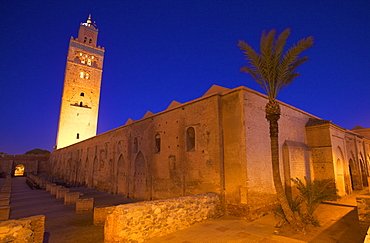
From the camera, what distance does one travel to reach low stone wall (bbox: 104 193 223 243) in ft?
19.2

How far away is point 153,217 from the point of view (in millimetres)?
6500

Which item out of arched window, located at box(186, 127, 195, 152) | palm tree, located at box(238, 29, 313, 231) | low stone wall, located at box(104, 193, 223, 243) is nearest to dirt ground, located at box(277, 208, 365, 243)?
palm tree, located at box(238, 29, 313, 231)

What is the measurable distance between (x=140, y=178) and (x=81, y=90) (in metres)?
31.8

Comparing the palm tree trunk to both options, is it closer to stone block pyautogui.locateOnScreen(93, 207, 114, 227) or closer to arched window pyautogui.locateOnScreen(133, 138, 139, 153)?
stone block pyautogui.locateOnScreen(93, 207, 114, 227)

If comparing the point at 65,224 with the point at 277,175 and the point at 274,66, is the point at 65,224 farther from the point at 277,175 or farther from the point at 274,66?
the point at 274,66

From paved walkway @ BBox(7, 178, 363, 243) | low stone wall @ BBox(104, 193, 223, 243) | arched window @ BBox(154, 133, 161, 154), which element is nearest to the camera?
low stone wall @ BBox(104, 193, 223, 243)

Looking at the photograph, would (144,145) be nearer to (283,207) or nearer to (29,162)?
(283,207)

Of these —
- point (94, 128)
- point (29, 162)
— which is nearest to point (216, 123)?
point (94, 128)

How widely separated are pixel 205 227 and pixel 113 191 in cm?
1338

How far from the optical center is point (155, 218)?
6.54 metres

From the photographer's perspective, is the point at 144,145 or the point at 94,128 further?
the point at 94,128

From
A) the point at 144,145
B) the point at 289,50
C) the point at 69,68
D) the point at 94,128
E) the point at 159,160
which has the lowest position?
the point at 159,160

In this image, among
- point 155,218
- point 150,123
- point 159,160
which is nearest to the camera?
point 155,218

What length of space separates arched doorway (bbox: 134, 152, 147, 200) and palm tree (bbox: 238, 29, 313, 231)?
10063 mm
